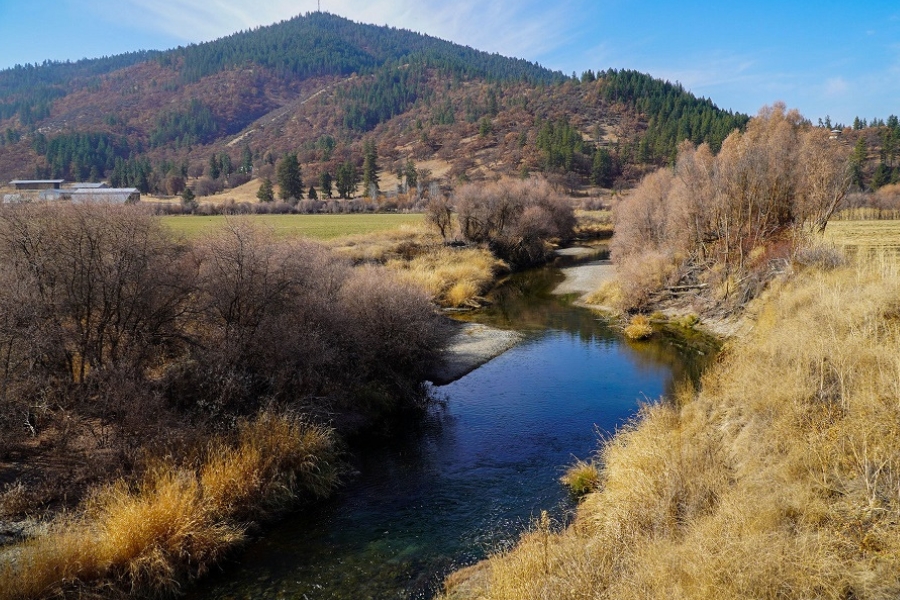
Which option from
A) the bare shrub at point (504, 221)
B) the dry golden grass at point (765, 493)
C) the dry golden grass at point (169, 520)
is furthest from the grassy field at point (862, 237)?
the bare shrub at point (504, 221)

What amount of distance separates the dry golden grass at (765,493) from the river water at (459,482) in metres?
1.45

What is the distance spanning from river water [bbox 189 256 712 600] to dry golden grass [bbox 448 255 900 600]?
1.45 meters

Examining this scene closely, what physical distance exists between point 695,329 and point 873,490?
73.6ft

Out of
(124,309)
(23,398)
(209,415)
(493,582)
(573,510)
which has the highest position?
(124,309)

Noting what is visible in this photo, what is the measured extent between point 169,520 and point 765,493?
33.9ft

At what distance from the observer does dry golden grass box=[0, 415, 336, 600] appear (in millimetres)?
8156

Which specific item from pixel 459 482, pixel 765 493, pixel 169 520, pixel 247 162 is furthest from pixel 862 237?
pixel 247 162

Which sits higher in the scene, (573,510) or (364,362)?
(364,362)

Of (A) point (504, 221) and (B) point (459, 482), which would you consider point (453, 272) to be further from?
(B) point (459, 482)

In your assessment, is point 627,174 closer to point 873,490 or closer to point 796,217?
point 796,217

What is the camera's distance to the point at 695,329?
28250mm

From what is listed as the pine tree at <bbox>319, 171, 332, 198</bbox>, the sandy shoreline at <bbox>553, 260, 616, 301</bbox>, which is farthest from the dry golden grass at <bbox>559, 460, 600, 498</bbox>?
the pine tree at <bbox>319, 171, 332, 198</bbox>

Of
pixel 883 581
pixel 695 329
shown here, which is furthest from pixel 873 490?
pixel 695 329

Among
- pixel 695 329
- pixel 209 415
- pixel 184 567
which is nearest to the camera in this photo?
pixel 184 567
